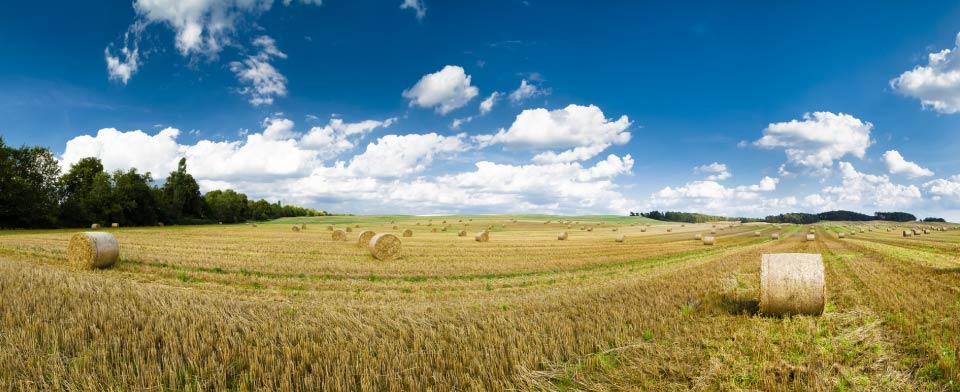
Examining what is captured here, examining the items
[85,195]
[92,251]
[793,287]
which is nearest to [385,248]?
[92,251]

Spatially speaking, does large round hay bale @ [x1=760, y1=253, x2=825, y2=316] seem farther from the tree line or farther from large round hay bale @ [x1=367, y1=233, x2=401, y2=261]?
the tree line

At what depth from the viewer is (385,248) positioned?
66.9 ft

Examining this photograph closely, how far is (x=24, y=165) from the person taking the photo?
153 feet

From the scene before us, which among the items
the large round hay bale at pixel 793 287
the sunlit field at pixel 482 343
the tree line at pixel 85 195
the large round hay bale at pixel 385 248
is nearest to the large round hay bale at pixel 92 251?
the sunlit field at pixel 482 343

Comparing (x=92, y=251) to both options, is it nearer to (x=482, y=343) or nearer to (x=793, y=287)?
(x=482, y=343)

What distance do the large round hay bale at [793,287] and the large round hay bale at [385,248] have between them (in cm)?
1564

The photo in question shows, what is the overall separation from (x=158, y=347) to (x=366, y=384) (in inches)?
122

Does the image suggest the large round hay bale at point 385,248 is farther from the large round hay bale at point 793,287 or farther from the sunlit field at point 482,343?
the large round hay bale at point 793,287

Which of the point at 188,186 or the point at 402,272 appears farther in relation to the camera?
the point at 188,186

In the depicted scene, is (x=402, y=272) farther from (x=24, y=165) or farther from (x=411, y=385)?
(x=24, y=165)

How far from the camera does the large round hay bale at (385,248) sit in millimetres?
20047

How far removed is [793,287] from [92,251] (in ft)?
67.6

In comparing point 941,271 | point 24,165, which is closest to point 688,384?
point 941,271

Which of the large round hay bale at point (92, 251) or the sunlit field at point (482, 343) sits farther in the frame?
the large round hay bale at point (92, 251)
